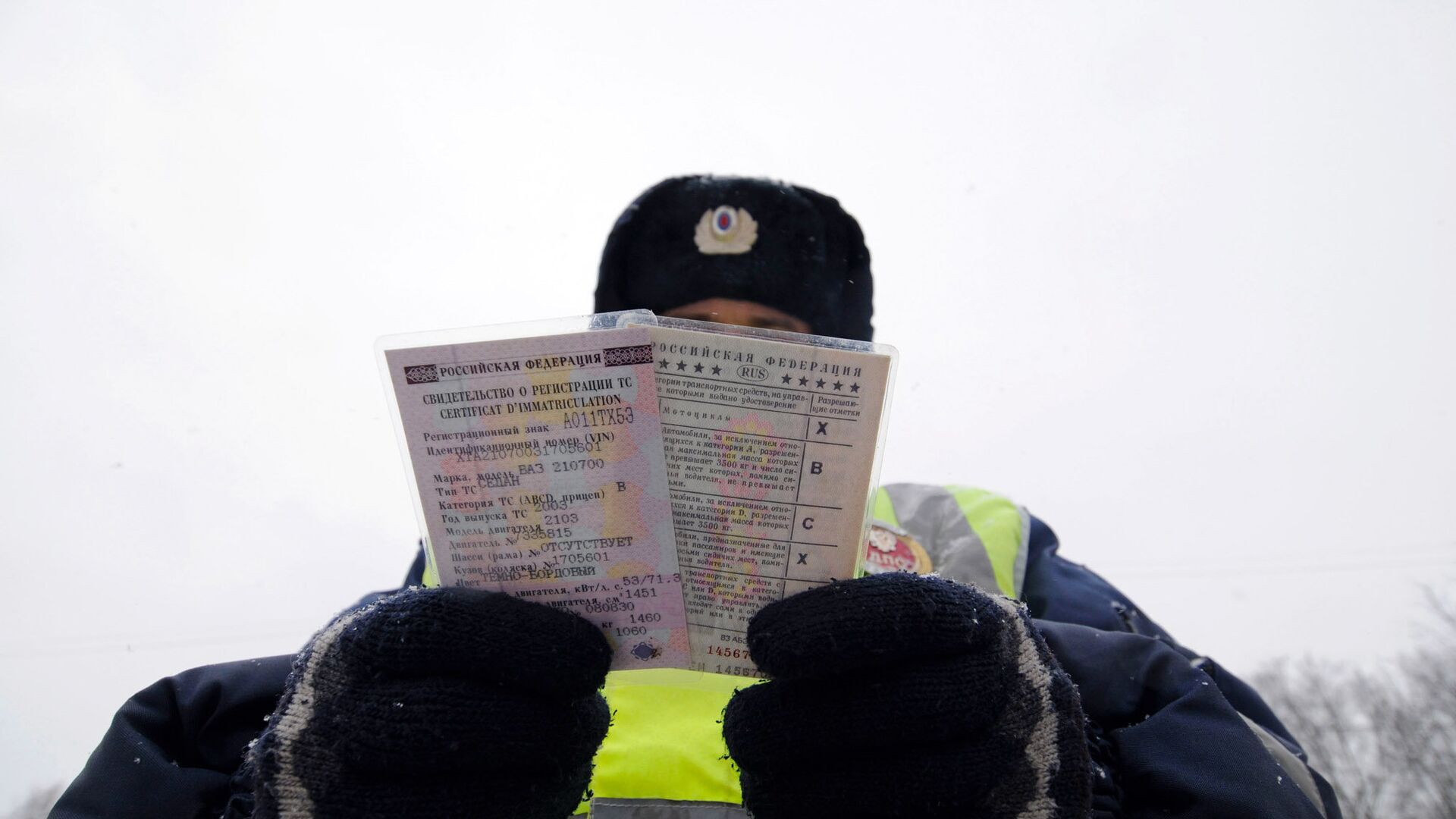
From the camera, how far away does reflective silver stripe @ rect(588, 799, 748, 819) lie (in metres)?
1.03

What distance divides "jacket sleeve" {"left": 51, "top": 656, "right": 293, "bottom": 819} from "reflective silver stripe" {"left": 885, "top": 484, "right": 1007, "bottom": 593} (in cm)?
124

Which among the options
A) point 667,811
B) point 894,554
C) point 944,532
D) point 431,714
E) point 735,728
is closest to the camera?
point 431,714

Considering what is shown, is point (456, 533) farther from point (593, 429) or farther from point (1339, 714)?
point (1339, 714)

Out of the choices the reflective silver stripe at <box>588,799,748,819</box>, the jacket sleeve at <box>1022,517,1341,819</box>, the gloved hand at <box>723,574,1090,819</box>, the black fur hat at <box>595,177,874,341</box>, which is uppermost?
the black fur hat at <box>595,177,874,341</box>

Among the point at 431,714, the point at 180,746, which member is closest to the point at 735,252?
the point at 431,714

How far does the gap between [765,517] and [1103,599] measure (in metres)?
0.96

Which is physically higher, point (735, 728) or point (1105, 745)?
point (735, 728)

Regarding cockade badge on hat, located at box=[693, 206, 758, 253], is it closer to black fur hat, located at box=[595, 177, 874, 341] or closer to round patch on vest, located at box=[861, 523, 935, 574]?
black fur hat, located at box=[595, 177, 874, 341]

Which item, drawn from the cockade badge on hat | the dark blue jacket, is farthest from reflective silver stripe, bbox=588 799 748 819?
the cockade badge on hat

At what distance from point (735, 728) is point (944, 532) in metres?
0.93

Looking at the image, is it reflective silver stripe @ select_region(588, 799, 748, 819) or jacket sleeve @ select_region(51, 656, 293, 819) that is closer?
jacket sleeve @ select_region(51, 656, 293, 819)

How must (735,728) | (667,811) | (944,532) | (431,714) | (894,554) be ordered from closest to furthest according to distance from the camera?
(431,714) < (735,728) < (667,811) < (894,554) < (944,532)

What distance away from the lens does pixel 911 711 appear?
30.3 inches

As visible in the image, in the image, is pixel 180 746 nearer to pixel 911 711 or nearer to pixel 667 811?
pixel 667 811
